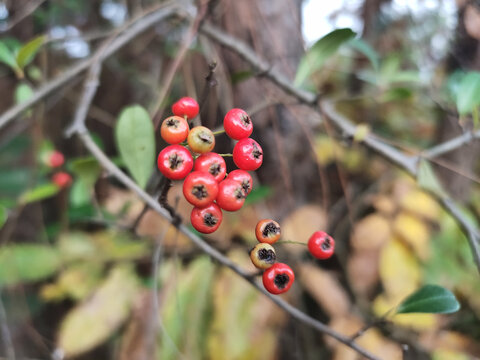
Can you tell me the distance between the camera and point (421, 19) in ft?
7.97

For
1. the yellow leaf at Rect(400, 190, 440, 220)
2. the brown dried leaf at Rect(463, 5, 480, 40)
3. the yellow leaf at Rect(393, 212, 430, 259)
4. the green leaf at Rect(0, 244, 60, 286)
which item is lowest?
the green leaf at Rect(0, 244, 60, 286)

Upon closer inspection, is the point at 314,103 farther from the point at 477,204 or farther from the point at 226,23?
the point at 477,204

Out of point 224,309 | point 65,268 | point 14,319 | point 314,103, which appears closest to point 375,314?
point 224,309

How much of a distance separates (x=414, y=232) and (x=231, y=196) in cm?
111

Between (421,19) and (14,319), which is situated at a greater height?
(421,19)

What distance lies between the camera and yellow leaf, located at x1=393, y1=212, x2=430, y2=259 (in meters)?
1.33

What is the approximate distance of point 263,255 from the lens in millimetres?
521

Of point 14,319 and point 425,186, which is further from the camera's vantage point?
point 14,319

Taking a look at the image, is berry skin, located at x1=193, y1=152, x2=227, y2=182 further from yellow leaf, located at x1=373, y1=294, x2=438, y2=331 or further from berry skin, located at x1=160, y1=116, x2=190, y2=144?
yellow leaf, located at x1=373, y1=294, x2=438, y2=331

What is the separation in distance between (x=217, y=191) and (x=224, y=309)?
0.82 meters

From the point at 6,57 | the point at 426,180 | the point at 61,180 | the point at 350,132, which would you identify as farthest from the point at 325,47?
the point at 61,180

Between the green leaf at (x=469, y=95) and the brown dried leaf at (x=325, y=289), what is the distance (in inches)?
28.3

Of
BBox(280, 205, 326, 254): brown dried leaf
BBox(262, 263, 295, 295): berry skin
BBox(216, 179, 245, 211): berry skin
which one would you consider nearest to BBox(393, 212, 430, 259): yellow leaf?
BBox(280, 205, 326, 254): brown dried leaf

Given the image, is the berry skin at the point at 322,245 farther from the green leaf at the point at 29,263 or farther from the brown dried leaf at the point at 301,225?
the green leaf at the point at 29,263
